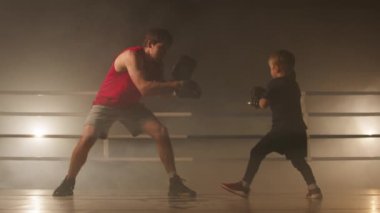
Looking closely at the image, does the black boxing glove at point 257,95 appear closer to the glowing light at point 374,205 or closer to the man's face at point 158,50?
the man's face at point 158,50

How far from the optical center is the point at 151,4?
6.98 feet

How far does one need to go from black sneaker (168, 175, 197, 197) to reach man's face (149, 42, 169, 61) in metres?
0.40

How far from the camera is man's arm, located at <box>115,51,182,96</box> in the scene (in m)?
1.57

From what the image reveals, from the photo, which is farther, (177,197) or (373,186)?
(373,186)

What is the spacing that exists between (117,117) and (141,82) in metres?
0.16

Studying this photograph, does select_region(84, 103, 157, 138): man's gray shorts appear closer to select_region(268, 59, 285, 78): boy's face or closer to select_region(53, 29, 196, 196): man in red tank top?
select_region(53, 29, 196, 196): man in red tank top


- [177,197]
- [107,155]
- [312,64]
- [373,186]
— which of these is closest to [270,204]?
[177,197]

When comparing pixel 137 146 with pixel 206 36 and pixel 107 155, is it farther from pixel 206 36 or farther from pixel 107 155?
pixel 206 36

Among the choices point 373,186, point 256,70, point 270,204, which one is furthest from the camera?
point 256,70

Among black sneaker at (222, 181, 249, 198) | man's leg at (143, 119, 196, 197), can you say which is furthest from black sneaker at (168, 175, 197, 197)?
black sneaker at (222, 181, 249, 198)

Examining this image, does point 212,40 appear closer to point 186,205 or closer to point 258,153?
point 258,153

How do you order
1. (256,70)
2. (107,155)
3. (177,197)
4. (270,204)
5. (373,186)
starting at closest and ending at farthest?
(270,204) < (177,197) < (373,186) < (107,155) < (256,70)

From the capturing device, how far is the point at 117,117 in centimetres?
164

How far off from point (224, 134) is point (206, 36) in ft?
1.60
